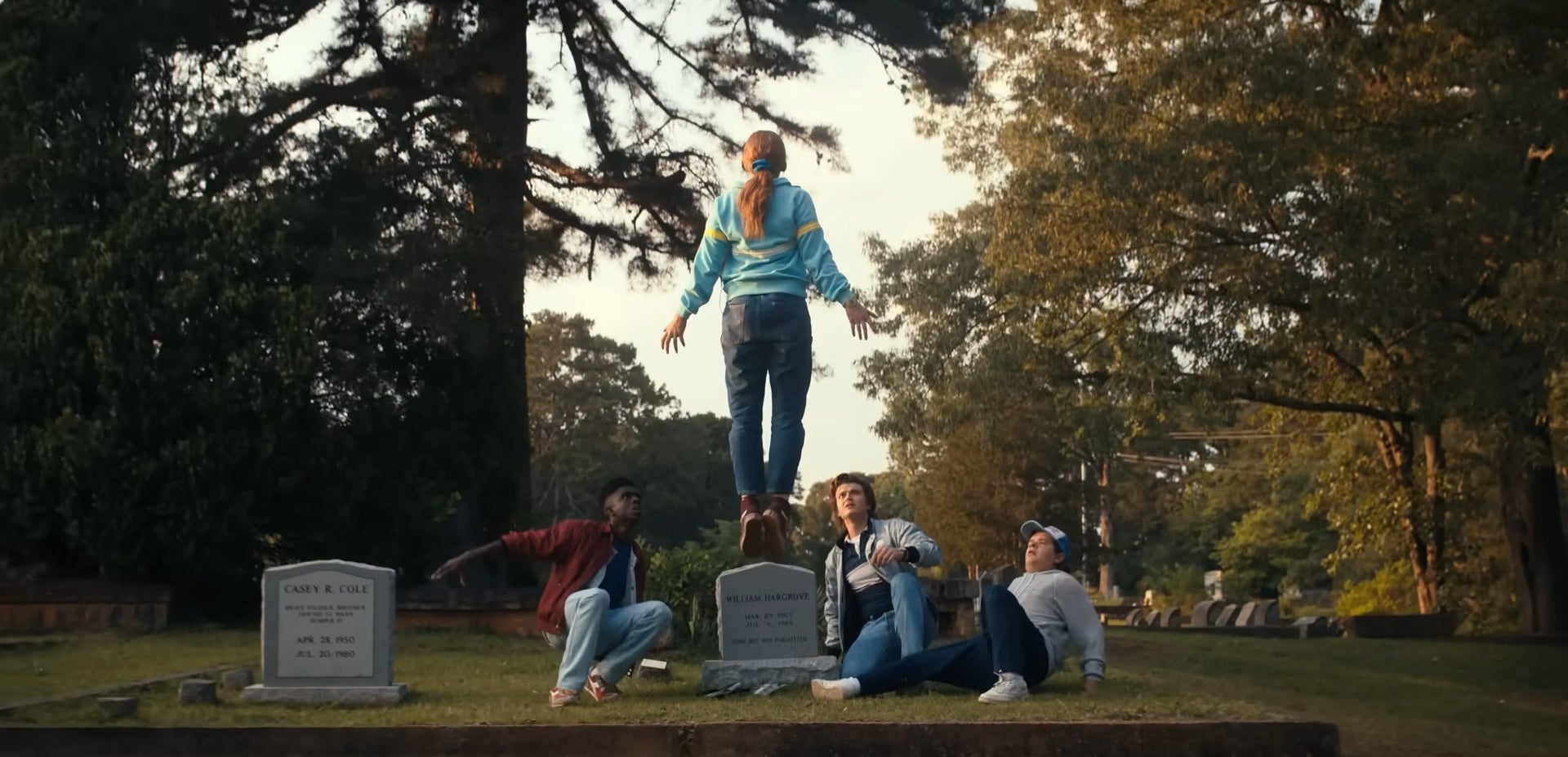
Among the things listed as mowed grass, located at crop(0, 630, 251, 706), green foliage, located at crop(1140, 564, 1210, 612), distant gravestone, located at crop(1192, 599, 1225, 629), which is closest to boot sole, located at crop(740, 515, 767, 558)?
mowed grass, located at crop(0, 630, 251, 706)

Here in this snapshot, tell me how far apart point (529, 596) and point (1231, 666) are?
8998mm

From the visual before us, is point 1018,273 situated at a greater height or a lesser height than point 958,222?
lesser

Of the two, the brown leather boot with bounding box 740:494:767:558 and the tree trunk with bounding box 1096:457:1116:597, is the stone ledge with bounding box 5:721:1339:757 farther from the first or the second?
the tree trunk with bounding box 1096:457:1116:597

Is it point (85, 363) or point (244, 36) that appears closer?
point (85, 363)

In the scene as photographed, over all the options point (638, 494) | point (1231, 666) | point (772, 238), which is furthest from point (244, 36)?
point (1231, 666)

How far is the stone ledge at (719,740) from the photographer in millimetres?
7906

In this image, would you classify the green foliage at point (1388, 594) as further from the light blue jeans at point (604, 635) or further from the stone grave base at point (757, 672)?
the light blue jeans at point (604, 635)

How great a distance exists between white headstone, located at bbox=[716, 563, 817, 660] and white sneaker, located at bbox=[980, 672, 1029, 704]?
4.39 feet

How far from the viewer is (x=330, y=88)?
18.4 meters

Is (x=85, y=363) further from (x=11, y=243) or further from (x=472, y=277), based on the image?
(x=472, y=277)

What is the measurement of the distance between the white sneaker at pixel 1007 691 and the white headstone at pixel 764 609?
134 cm

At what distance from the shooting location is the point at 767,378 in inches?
464

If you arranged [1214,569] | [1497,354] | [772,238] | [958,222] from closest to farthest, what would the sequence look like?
[772,238]
[1497,354]
[958,222]
[1214,569]

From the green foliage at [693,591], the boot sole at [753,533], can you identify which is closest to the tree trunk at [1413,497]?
the green foliage at [693,591]
